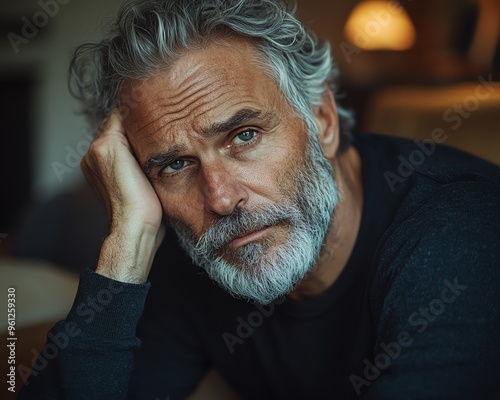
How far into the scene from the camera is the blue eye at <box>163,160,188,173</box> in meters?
1.47

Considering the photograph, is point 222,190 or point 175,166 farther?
point 175,166

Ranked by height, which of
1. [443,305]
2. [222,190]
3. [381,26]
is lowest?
[381,26]

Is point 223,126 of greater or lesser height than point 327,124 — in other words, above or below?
above

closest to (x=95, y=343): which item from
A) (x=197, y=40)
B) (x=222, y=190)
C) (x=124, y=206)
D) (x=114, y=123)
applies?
(x=124, y=206)

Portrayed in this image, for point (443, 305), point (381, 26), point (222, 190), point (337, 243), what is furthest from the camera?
point (381, 26)

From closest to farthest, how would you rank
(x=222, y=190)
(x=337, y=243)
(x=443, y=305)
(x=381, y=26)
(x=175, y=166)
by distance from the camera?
(x=443, y=305), (x=222, y=190), (x=175, y=166), (x=337, y=243), (x=381, y=26)

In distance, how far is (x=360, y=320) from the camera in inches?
56.7

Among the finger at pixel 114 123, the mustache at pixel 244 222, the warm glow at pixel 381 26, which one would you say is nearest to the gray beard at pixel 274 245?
the mustache at pixel 244 222

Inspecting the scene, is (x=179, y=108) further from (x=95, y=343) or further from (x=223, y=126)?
(x=95, y=343)

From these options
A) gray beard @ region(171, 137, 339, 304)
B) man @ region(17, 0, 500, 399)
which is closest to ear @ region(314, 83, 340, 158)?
man @ region(17, 0, 500, 399)

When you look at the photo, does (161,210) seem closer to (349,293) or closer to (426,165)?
(349,293)

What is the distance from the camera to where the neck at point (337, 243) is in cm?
159

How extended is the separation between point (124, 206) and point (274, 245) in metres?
0.41

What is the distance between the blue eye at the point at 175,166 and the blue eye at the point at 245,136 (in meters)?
0.14
